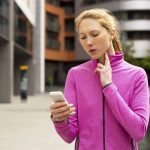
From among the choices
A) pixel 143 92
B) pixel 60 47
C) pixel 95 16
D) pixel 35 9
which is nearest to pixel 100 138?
pixel 143 92

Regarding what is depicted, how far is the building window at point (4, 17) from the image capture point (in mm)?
26484

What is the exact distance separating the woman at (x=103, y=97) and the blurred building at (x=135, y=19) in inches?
2468

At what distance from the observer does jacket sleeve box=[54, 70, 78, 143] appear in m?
2.58

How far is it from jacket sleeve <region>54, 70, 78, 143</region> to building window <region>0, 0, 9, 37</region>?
23.8 metres

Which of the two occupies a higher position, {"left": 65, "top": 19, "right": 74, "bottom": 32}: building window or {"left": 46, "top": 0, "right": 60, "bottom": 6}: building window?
{"left": 46, "top": 0, "right": 60, "bottom": 6}: building window

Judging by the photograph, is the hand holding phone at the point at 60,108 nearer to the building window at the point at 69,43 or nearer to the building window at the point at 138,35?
the building window at the point at 138,35

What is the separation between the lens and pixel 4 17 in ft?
90.1

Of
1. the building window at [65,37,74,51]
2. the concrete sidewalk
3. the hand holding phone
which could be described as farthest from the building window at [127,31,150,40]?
the hand holding phone

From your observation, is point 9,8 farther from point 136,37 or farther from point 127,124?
point 136,37

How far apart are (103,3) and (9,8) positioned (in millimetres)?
39324

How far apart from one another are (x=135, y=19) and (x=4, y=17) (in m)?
41.4

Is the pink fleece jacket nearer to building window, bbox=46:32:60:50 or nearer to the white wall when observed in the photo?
the white wall

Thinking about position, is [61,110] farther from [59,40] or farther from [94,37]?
[59,40]

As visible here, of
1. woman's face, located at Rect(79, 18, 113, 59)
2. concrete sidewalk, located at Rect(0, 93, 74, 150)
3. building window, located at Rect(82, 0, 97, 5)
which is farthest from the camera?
building window, located at Rect(82, 0, 97, 5)
